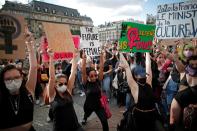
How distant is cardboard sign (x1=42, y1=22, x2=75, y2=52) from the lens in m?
5.40

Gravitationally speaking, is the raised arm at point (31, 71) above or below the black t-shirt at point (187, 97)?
above

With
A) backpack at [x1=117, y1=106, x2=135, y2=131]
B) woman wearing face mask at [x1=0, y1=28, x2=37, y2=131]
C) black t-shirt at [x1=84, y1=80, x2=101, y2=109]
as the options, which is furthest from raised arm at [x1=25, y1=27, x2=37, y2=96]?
black t-shirt at [x1=84, y1=80, x2=101, y2=109]

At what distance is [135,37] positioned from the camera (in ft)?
18.7

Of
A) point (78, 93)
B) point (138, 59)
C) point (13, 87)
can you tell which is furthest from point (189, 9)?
point (78, 93)

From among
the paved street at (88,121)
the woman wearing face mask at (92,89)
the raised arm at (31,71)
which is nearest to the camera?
the raised arm at (31,71)

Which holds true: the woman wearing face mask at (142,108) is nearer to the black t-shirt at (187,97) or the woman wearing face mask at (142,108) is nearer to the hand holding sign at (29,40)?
the black t-shirt at (187,97)

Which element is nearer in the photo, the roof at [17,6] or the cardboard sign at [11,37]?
the cardboard sign at [11,37]

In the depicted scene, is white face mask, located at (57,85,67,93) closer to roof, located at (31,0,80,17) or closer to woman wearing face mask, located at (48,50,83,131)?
woman wearing face mask, located at (48,50,83,131)

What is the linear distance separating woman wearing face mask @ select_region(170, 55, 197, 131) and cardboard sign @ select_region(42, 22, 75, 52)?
266cm

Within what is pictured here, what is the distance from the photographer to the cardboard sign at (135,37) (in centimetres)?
543

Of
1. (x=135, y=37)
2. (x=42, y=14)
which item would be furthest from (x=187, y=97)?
(x=42, y=14)

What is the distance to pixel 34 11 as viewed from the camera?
10044 centimetres

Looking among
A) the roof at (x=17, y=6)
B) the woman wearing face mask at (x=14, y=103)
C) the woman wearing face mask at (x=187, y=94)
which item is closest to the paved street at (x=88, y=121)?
the woman wearing face mask at (x=187, y=94)

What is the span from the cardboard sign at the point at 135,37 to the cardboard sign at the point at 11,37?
74.7 inches
